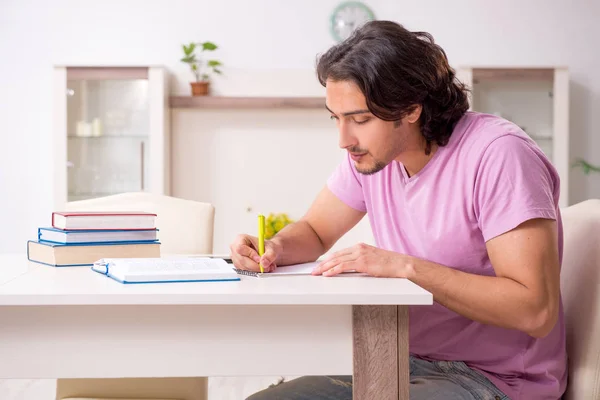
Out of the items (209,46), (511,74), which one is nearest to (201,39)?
(209,46)

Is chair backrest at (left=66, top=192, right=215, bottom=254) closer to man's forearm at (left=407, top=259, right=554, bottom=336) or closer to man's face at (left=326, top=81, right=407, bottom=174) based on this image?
man's face at (left=326, top=81, right=407, bottom=174)

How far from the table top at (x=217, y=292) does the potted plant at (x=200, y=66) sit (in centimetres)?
331

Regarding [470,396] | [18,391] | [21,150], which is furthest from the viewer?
[21,150]

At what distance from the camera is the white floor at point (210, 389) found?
3.10 metres

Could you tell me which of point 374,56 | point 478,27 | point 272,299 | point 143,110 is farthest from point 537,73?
point 272,299

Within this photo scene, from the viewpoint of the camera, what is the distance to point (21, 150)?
4695 mm

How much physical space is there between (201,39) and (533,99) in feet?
6.81

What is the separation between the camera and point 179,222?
222cm

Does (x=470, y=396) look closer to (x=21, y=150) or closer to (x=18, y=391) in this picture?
(x=18, y=391)

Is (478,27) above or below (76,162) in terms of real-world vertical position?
above

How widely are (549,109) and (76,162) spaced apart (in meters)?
2.85

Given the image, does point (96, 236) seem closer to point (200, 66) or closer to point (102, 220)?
point (102, 220)

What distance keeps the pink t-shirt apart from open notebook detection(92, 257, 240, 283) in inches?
17.9

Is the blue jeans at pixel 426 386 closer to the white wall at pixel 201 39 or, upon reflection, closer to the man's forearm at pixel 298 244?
the man's forearm at pixel 298 244
